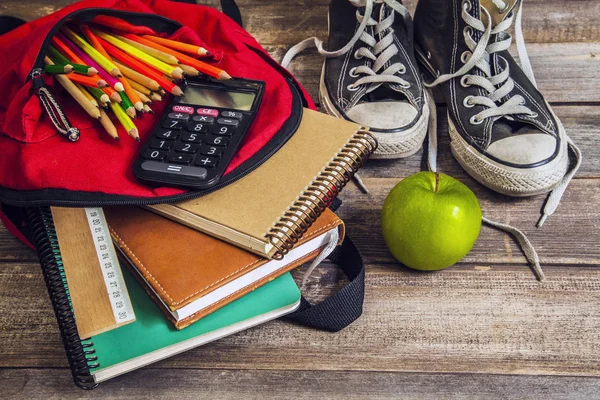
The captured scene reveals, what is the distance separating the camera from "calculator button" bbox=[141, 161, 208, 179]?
0.74m

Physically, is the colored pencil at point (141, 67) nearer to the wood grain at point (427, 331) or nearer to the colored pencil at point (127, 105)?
the colored pencil at point (127, 105)

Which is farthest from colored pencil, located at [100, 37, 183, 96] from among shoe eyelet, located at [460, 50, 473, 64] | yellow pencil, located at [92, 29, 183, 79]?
shoe eyelet, located at [460, 50, 473, 64]

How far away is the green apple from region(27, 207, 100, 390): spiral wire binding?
38 centimetres

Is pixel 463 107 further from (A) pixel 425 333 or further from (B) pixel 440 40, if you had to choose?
(A) pixel 425 333

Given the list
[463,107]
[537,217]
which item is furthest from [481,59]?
[537,217]

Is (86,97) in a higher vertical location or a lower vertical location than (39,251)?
higher

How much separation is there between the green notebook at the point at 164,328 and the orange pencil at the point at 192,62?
0.27 m

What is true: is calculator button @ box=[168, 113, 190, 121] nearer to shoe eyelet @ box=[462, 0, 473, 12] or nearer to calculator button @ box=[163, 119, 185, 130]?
calculator button @ box=[163, 119, 185, 130]

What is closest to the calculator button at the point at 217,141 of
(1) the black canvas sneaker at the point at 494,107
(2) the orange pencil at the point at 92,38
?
(2) the orange pencil at the point at 92,38

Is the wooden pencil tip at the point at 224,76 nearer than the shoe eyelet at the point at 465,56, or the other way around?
the wooden pencil tip at the point at 224,76

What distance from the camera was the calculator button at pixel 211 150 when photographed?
0.77 m

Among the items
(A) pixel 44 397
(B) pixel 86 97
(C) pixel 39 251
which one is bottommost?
(A) pixel 44 397

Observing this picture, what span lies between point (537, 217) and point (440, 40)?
330 mm

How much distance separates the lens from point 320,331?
0.78 meters
